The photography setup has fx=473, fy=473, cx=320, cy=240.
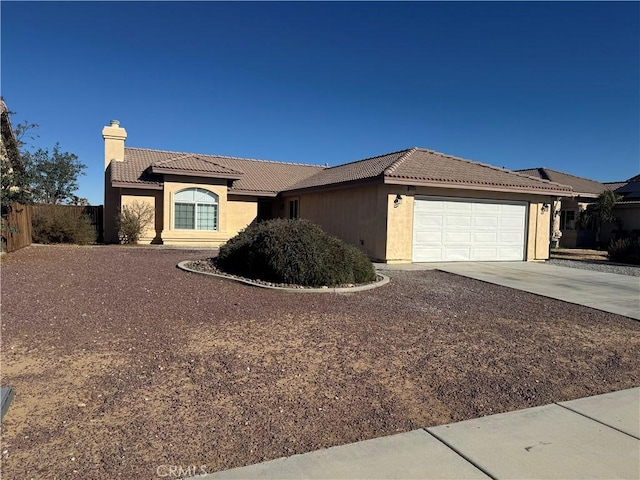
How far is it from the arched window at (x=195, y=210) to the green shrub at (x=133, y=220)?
53.3 inches

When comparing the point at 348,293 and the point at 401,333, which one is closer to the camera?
the point at 401,333

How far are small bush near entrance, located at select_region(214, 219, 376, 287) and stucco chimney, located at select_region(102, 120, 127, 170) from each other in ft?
53.5

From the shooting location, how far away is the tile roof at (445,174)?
1602 cm

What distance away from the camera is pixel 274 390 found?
4.64 metres

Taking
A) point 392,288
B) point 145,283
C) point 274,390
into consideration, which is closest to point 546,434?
point 274,390

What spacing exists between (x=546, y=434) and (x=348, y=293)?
6.02m

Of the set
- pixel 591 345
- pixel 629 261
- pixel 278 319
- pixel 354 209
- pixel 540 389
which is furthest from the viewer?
pixel 629 261

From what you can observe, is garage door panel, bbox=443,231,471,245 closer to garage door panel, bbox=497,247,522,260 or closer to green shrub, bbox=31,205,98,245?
garage door panel, bbox=497,247,522,260

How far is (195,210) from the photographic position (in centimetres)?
2219

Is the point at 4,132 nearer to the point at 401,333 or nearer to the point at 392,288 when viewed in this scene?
the point at 392,288

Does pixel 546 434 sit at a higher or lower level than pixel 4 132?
lower

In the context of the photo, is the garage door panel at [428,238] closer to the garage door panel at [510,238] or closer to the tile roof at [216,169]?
the garage door panel at [510,238]

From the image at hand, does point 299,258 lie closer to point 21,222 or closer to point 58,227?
point 21,222

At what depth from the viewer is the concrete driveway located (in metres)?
9.86
